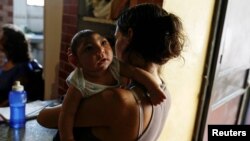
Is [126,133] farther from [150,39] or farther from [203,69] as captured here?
[203,69]

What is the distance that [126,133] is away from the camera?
2.80ft

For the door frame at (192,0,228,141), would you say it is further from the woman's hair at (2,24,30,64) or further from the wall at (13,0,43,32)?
the wall at (13,0,43,32)

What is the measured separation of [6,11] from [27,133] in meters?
2.12

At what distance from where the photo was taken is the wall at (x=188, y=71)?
147 cm

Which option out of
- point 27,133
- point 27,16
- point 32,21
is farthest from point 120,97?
point 32,21

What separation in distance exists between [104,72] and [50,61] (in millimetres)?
1251

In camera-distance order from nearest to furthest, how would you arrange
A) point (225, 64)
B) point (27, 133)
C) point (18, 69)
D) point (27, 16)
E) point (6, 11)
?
1. point (27, 133)
2. point (225, 64)
3. point (18, 69)
4. point (6, 11)
5. point (27, 16)

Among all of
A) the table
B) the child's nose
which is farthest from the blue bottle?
the child's nose

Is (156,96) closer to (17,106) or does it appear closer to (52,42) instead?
(17,106)

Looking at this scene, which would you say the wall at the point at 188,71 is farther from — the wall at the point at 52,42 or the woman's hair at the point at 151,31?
the wall at the point at 52,42

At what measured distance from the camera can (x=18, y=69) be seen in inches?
86.4

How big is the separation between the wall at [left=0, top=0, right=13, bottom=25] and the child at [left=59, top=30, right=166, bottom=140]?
248cm

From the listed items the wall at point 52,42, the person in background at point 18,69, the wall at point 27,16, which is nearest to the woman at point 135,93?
the wall at point 52,42

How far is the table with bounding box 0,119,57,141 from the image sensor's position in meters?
1.29
